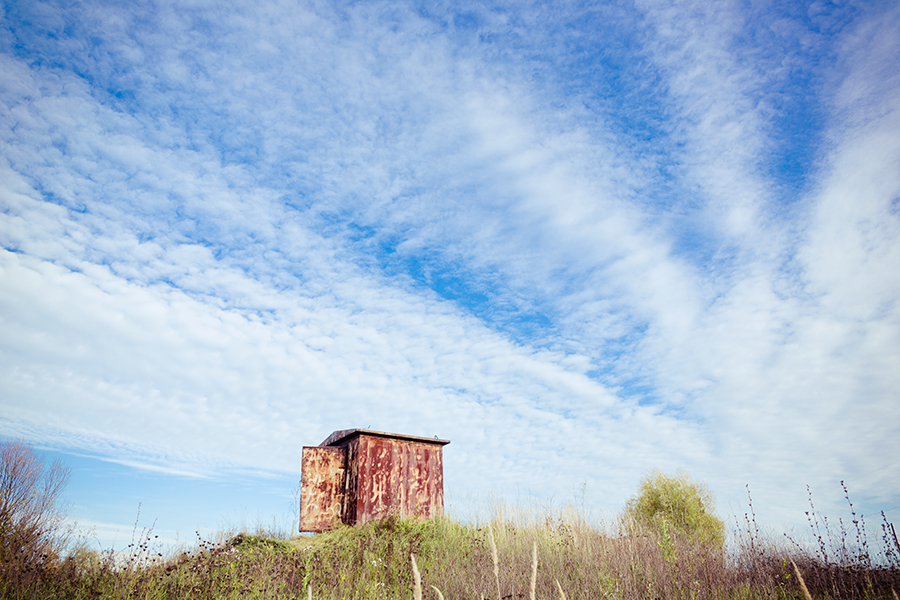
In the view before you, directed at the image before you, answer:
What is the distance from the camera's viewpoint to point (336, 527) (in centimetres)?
1281

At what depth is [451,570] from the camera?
910 centimetres

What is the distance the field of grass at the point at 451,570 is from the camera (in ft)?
26.6

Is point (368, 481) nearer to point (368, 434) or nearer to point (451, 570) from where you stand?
point (368, 434)

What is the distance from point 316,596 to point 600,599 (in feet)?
14.7

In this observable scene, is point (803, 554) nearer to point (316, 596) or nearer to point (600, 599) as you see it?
point (600, 599)

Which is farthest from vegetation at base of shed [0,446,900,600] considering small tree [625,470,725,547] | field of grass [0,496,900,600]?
small tree [625,470,725,547]

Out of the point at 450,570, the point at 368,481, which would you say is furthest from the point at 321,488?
the point at 450,570

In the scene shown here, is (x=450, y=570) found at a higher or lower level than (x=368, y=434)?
lower

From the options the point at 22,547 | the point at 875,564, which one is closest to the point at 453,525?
the point at 875,564

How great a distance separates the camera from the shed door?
12891mm

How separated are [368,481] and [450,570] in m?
4.15

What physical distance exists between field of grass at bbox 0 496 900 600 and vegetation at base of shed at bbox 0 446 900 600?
1.1 inches

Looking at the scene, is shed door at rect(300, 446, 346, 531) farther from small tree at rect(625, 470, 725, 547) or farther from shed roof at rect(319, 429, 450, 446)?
small tree at rect(625, 470, 725, 547)

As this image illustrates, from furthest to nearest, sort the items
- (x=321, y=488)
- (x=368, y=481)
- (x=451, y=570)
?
(x=321, y=488), (x=368, y=481), (x=451, y=570)
